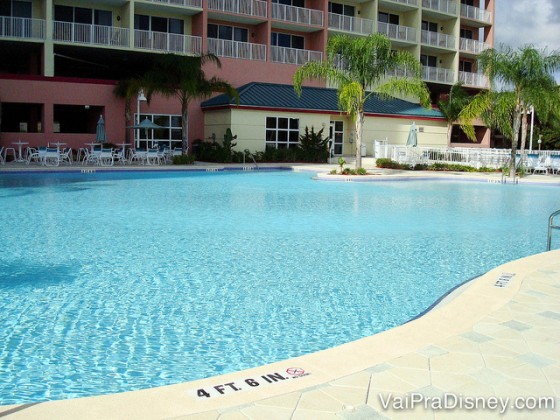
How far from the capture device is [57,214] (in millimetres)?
12234

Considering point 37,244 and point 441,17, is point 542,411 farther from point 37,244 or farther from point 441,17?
point 441,17

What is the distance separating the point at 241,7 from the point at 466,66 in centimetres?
1917

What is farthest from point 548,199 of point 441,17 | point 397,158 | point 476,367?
point 441,17

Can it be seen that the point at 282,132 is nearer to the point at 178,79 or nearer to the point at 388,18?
the point at 178,79

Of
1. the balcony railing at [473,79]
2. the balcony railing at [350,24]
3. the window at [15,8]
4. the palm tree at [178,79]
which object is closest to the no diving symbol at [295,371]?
the palm tree at [178,79]

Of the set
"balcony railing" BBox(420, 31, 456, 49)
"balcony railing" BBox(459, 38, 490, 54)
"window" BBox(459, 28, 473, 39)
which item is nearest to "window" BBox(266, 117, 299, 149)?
"balcony railing" BBox(420, 31, 456, 49)

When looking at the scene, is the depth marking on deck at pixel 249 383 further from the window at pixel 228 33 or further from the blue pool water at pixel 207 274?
the window at pixel 228 33

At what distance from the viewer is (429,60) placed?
41.8 metres

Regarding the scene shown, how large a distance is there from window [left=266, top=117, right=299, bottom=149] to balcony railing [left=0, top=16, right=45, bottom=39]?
11.3m

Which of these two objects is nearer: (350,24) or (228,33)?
(228,33)

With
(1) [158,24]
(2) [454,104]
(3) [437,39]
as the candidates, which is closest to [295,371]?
(1) [158,24]

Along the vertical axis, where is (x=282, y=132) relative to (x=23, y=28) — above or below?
below

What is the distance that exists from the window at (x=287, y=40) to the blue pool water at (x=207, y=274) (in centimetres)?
2110

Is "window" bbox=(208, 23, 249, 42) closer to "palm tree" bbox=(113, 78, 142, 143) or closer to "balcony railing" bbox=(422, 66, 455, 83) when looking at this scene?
"palm tree" bbox=(113, 78, 142, 143)
